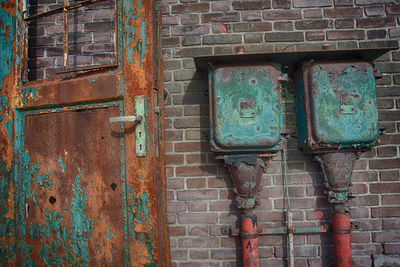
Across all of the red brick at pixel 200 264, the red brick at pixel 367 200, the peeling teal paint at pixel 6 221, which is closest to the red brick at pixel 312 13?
the red brick at pixel 367 200

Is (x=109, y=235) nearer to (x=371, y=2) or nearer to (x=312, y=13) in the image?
(x=312, y=13)

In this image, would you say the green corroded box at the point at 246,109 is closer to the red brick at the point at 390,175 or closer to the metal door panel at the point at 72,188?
the metal door panel at the point at 72,188

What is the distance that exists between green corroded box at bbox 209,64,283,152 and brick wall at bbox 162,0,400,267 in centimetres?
21

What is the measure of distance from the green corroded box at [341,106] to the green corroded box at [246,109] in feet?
0.65

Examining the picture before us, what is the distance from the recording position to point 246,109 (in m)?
1.42

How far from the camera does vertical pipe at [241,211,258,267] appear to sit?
149 centimetres

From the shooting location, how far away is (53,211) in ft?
4.47

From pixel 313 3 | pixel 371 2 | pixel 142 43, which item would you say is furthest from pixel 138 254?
pixel 371 2

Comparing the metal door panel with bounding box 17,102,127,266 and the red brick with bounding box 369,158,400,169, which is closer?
the metal door panel with bounding box 17,102,127,266

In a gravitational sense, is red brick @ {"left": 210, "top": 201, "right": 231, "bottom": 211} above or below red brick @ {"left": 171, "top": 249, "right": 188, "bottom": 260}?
above

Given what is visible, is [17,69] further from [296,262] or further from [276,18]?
[296,262]

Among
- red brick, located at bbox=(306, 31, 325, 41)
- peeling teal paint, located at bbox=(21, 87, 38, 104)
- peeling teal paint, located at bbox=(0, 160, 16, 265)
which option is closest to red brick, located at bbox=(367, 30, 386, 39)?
red brick, located at bbox=(306, 31, 325, 41)

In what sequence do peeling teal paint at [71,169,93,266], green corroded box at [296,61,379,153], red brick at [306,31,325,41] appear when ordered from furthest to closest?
red brick at [306,31,325,41] → green corroded box at [296,61,379,153] → peeling teal paint at [71,169,93,266]

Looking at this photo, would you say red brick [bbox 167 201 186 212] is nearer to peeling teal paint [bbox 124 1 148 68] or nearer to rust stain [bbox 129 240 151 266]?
rust stain [bbox 129 240 151 266]
